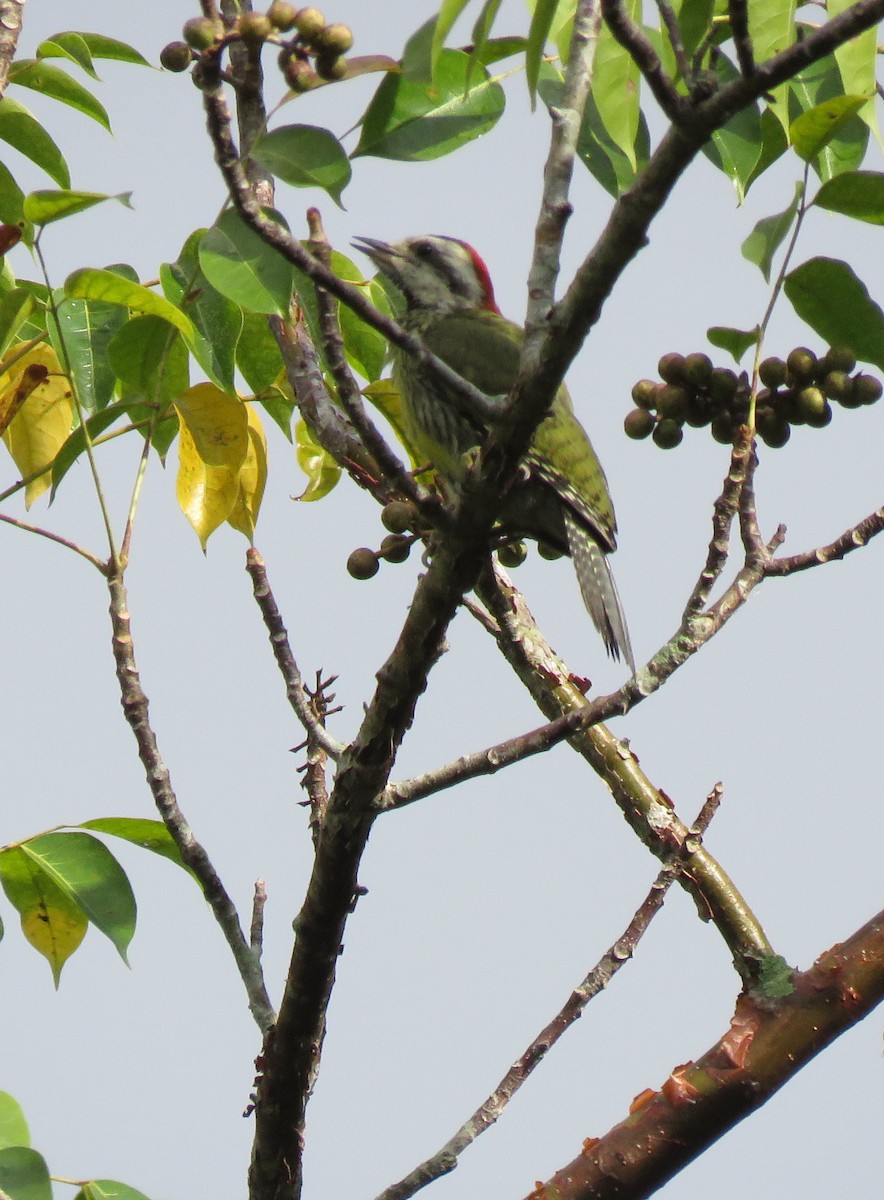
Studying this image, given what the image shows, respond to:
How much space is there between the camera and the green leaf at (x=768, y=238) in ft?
7.97

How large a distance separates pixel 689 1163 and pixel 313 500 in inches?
80.5

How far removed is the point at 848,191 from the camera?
7.90 feet

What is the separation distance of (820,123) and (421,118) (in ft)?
2.36

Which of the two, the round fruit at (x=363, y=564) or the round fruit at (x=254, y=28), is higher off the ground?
the round fruit at (x=254, y=28)

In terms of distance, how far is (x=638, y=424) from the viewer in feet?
9.28

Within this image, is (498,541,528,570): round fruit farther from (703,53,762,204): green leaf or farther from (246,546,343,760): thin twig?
(703,53,762,204): green leaf

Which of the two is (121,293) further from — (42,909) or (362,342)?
(42,909)

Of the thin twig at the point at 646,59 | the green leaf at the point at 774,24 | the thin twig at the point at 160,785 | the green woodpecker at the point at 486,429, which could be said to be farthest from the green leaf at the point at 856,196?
the thin twig at the point at 160,785

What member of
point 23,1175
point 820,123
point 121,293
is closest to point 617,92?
point 820,123

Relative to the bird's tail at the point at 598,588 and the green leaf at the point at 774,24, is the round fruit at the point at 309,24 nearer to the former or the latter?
the green leaf at the point at 774,24

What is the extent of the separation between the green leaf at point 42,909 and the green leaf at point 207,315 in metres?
1.13

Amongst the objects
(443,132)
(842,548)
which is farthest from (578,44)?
(842,548)

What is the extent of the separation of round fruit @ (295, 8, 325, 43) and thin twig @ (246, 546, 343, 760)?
128 cm

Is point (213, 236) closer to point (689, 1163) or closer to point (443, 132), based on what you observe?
point (443, 132)
